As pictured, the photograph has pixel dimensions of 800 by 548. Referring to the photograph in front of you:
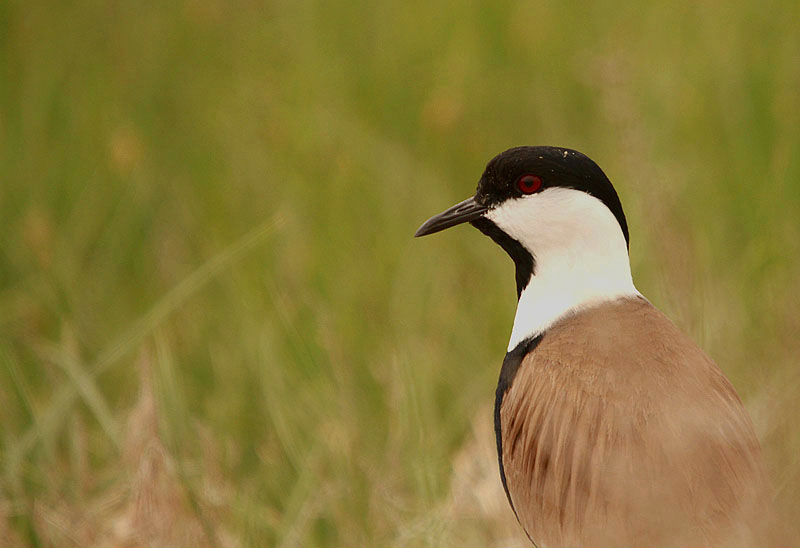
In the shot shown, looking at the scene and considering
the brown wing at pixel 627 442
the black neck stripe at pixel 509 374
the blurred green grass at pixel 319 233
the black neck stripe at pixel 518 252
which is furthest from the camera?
the blurred green grass at pixel 319 233

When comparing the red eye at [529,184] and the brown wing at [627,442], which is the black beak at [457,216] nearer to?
the red eye at [529,184]

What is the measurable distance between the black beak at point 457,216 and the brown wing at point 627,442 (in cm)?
36

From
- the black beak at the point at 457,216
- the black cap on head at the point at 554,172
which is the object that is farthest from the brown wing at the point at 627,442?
the black beak at the point at 457,216

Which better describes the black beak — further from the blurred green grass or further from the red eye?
the blurred green grass

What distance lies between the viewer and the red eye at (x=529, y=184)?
2.35 meters

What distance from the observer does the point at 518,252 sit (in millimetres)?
A: 2455

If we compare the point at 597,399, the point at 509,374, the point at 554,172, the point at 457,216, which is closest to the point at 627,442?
the point at 597,399

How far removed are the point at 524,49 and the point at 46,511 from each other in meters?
3.63

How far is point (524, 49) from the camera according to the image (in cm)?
555

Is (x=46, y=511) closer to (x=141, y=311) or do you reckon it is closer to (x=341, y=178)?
(x=141, y=311)

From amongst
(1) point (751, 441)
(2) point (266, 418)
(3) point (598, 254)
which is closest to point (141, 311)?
(2) point (266, 418)

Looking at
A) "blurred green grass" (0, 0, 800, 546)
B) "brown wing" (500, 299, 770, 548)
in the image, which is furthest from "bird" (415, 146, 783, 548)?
"blurred green grass" (0, 0, 800, 546)

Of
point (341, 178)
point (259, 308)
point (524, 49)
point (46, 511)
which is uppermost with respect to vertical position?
point (524, 49)

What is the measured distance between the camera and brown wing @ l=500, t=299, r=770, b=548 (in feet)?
6.17
